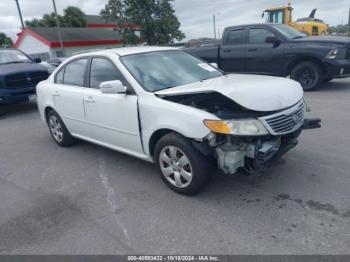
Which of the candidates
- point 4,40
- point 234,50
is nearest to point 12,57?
point 234,50

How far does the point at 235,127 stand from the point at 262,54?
654 cm

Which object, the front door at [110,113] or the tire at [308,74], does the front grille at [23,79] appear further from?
the tire at [308,74]

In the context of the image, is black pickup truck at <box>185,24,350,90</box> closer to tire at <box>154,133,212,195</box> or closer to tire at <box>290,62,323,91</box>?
tire at <box>290,62,323,91</box>

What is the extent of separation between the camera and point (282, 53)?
8430 millimetres

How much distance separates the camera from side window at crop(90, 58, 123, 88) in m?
4.06

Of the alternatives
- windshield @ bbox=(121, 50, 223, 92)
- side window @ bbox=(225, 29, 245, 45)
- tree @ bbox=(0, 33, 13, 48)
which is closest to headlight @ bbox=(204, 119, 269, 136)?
windshield @ bbox=(121, 50, 223, 92)

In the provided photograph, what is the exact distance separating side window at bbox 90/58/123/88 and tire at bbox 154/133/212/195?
3.86ft

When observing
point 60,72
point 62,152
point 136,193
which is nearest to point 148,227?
point 136,193

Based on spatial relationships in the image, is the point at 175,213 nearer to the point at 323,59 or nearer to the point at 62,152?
the point at 62,152

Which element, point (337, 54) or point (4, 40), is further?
point (4, 40)

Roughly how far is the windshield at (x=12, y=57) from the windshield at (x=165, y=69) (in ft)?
22.1

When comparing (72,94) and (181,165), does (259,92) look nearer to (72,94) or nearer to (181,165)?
(181,165)

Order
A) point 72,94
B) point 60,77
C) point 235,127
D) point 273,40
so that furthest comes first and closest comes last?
point 273,40 < point 60,77 < point 72,94 < point 235,127

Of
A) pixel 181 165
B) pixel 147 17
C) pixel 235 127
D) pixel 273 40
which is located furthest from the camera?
pixel 147 17
